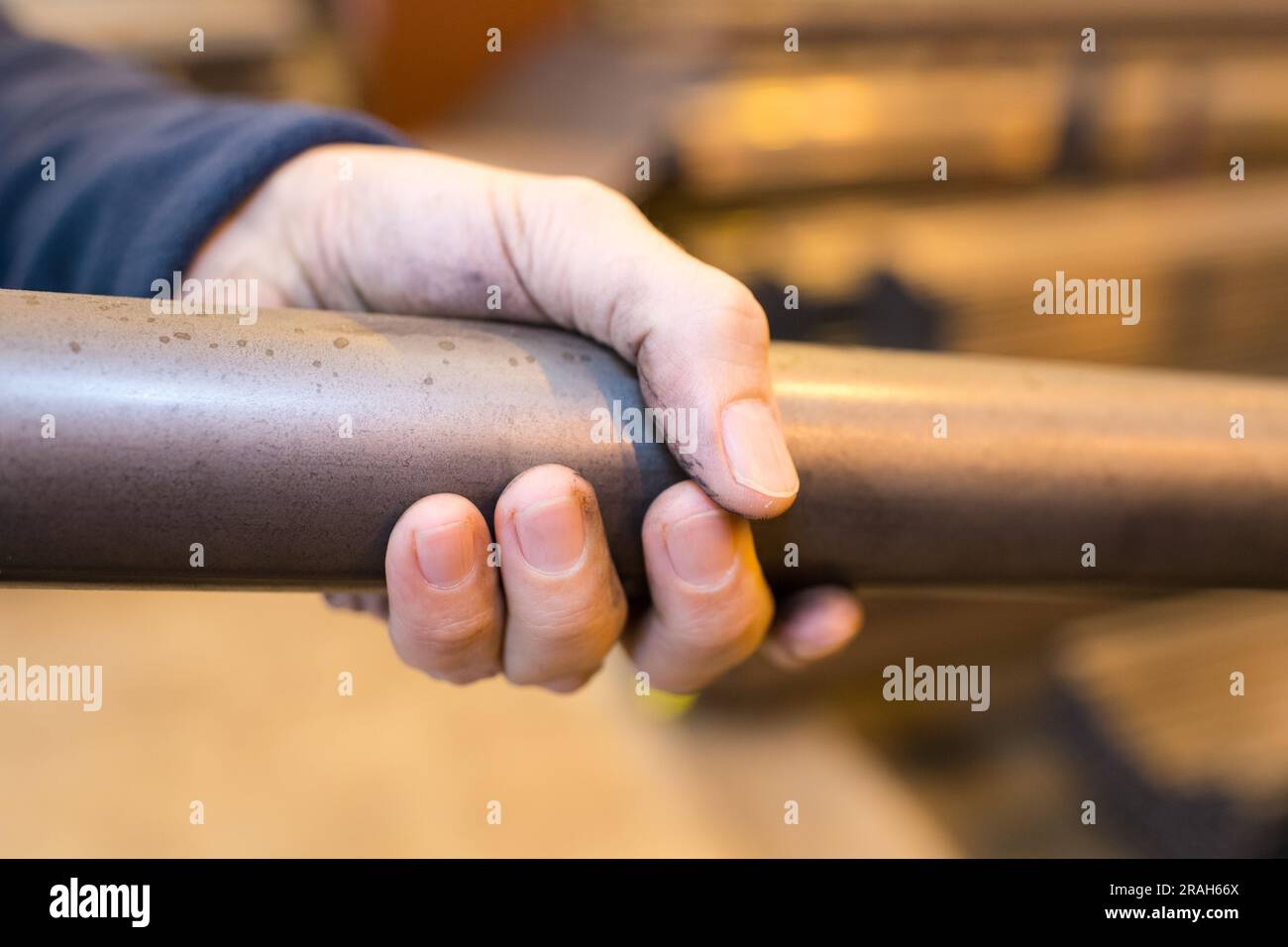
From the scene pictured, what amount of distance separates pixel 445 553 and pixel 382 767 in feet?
3.93

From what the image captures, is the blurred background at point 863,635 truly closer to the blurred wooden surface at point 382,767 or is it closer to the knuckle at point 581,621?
the blurred wooden surface at point 382,767

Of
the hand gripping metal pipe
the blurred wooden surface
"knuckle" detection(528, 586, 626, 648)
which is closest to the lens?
the hand gripping metal pipe

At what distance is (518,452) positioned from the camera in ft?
1.55

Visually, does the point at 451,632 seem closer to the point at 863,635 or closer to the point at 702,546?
the point at 702,546

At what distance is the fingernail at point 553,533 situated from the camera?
48cm

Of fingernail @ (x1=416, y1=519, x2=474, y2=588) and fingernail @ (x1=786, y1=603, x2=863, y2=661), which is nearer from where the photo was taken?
fingernail @ (x1=416, y1=519, x2=474, y2=588)

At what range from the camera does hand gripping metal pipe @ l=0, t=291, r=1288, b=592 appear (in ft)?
1.36

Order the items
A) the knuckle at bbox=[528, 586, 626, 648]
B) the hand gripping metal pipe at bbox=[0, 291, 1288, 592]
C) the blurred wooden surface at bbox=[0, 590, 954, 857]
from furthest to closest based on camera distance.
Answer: the blurred wooden surface at bbox=[0, 590, 954, 857], the knuckle at bbox=[528, 586, 626, 648], the hand gripping metal pipe at bbox=[0, 291, 1288, 592]

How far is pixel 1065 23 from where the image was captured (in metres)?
1.88

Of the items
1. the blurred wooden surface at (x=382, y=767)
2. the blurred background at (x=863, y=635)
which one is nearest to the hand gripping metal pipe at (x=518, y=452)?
the blurred background at (x=863, y=635)

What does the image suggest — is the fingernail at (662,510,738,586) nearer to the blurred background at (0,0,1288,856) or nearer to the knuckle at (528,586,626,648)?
the knuckle at (528,586,626,648)

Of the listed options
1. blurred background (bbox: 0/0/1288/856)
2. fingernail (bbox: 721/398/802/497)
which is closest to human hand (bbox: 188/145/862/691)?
fingernail (bbox: 721/398/802/497)
